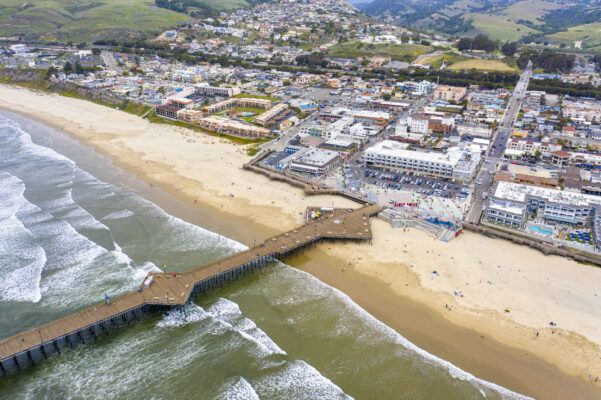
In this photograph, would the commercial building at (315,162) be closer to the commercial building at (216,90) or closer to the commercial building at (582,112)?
the commercial building at (216,90)

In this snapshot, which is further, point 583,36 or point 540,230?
point 583,36

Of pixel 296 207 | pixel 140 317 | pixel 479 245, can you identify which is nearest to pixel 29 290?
pixel 140 317

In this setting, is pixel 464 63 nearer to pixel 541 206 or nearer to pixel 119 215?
pixel 541 206

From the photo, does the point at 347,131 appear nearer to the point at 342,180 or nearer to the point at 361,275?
the point at 342,180

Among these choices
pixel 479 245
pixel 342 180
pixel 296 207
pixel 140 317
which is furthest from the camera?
Result: pixel 342 180

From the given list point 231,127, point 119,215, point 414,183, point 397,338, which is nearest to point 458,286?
point 397,338

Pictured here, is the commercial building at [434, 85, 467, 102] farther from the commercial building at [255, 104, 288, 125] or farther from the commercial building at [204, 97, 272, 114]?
the commercial building at [204, 97, 272, 114]
